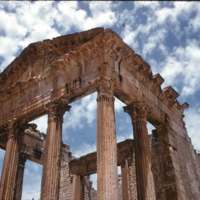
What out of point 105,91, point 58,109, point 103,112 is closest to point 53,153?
Answer: point 58,109

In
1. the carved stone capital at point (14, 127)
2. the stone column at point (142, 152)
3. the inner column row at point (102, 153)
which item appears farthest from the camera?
the carved stone capital at point (14, 127)

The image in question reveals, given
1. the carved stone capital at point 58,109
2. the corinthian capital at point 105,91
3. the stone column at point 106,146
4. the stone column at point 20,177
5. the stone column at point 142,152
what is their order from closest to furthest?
1. the stone column at point 106,146
2. the corinthian capital at point 105,91
3. the stone column at point 142,152
4. the carved stone capital at point 58,109
5. the stone column at point 20,177

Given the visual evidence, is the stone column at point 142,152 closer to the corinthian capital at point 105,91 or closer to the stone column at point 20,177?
the corinthian capital at point 105,91

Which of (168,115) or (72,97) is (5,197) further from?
(168,115)

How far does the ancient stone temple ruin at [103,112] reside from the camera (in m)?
9.36

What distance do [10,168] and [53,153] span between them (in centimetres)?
298

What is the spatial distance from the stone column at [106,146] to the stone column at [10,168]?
5.00 meters

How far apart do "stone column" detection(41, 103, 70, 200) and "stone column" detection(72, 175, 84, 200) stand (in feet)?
22.0

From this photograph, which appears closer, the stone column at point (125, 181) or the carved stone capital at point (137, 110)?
the carved stone capital at point (137, 110)

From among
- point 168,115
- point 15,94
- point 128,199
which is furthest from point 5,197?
point 168,115

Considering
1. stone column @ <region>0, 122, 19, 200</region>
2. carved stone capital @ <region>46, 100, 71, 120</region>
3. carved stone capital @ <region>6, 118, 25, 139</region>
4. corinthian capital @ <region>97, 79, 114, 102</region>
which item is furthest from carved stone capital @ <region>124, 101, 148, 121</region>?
stone column @ <region>0, 122, 19, 200</region>

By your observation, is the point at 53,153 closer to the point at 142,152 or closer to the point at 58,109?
the point at 58,109

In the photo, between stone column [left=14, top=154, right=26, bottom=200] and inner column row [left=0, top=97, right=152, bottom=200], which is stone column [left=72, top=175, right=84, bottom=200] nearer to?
stone column [left=14, top=154, right=26, bottom=200]

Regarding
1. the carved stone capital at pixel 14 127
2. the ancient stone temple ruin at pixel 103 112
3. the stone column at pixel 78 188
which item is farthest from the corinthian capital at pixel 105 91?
the stone column at pixel 78 188
